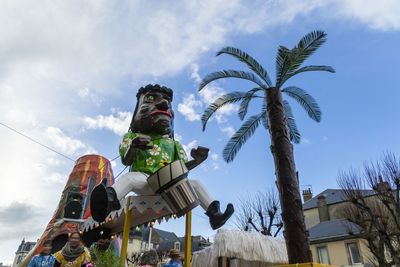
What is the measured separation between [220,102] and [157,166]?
2.54 meters

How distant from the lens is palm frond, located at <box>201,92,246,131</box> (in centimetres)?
715

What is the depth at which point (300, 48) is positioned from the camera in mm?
6020

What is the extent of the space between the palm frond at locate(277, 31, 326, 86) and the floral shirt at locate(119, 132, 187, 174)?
2.27 m

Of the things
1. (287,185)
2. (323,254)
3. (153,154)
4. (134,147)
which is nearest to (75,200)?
(153,154)

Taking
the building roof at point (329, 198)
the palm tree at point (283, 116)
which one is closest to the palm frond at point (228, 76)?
the palm tree at point (283, 116)

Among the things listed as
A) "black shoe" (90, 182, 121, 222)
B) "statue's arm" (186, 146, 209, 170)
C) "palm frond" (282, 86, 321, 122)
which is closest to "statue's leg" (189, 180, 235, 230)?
"statue's arm" (186, 146, 209, 170)

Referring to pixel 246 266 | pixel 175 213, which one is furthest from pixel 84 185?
pixel 246 266

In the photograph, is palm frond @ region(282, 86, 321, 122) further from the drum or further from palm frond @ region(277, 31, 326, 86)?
the drum

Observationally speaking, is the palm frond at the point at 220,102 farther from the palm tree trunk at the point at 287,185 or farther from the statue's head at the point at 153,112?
the palm tree trunk at the point at 287,185

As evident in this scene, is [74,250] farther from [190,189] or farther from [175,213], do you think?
[190,189]

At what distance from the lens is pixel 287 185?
3.96m

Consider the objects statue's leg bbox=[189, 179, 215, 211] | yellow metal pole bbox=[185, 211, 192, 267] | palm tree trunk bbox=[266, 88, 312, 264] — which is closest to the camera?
palm tree trunk bbox=[266, 88, 312, 264]

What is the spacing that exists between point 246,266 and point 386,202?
20.0 feet

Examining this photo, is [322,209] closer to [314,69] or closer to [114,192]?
[314,69]
